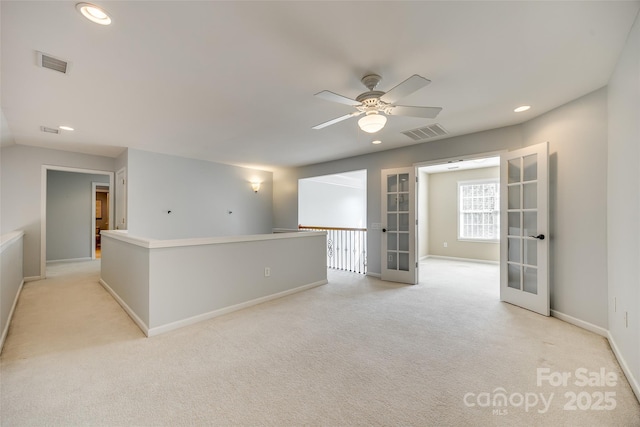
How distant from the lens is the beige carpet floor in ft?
5.35

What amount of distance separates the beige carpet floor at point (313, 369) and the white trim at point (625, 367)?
37 millimetres

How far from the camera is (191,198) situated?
5711 millimetres

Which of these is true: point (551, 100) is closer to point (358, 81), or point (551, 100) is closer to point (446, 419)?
point (358, 81)

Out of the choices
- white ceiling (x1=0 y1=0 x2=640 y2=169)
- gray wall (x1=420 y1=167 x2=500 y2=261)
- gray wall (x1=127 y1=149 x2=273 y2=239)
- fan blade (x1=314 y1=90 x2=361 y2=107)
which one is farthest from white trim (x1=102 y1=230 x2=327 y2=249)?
gray wall (x1=420 y1=167 x2=500 y2=261)

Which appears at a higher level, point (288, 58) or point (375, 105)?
point (288, 58)

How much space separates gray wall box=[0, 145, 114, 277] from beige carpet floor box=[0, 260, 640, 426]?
6.62 ft

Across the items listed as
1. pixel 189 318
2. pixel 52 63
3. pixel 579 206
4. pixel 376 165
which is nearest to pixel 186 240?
pixel 189 318

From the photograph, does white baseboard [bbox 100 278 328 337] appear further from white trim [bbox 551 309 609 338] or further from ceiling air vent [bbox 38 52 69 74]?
white trim [bbox 551 309 609 338]

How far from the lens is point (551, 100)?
9.70ft

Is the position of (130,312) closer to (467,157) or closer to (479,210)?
(467,157)

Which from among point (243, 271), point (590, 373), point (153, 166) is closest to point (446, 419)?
point (590, 373)

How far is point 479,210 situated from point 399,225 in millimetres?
3545

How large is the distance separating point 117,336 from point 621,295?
459cm

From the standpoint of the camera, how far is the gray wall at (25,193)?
4.57 meters
